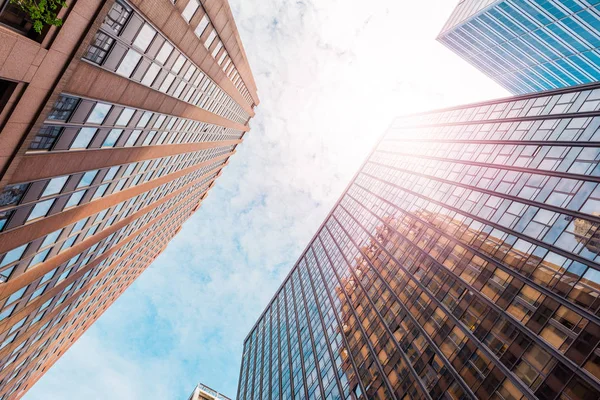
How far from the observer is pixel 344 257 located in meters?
Answer: 75.9

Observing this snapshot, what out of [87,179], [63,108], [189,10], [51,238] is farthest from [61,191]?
[189,10]

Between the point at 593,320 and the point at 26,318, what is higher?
the point at 593,320

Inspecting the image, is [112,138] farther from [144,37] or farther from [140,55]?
[144,37]

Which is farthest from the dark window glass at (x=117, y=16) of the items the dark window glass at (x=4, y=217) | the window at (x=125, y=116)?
the dark window glass at (x=4, y=217)

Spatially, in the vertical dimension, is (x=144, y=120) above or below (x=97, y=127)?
above

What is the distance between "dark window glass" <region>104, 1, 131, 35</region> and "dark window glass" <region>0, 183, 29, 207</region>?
30.1ft

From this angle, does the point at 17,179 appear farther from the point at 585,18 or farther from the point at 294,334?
the point at 585,18

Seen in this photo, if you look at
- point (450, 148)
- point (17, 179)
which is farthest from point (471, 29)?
point (17, 179)

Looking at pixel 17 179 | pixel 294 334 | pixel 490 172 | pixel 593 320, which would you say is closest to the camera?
pixel 17 179

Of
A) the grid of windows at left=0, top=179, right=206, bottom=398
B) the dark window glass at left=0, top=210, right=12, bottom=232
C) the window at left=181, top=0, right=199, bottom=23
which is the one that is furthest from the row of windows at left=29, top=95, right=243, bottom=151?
the grid of windows at left=0, top=179, right=206, bottom=398

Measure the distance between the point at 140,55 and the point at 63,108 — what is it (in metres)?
5.77

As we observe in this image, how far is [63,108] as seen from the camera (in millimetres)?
16375

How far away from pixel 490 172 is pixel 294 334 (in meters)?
52.0

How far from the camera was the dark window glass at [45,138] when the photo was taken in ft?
52.9
